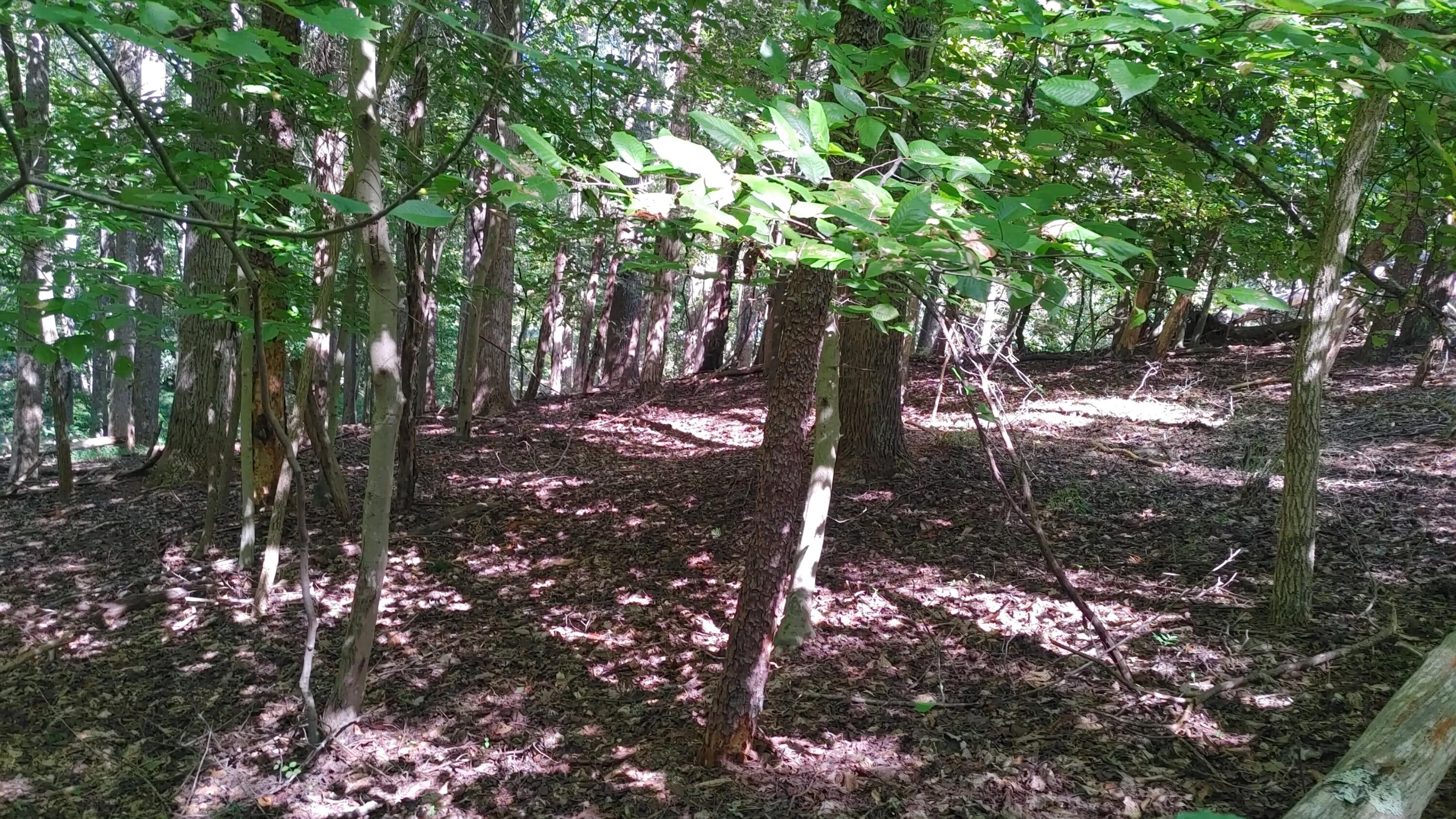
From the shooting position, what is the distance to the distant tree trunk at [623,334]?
15.7 metres

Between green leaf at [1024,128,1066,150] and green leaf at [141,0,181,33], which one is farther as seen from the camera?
green leaf at [1024,128,1066,150]

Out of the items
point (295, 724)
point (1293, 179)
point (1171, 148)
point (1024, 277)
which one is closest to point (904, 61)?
point (1171, 148)

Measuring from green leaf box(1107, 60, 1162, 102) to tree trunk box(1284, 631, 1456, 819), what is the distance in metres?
1.40

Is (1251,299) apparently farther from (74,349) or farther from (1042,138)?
(74,349)

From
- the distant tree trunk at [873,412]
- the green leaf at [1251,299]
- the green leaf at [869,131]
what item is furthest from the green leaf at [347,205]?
the distant tree trunk at [873,412]

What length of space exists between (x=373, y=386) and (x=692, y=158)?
8.37 ft

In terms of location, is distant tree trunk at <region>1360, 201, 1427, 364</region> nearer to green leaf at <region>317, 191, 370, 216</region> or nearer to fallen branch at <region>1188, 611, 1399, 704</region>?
fallen branch at <region>1188, 611, 1399, 704</region>

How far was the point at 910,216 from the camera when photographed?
4.58 feet

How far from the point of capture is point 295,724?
4.14 m

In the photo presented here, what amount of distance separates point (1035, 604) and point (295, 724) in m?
4.32

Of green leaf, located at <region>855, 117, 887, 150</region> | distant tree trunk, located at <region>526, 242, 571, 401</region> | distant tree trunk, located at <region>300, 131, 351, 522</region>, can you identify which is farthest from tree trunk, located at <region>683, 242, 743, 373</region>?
green leaf, located at <region>855, 117, 887, 150</region>

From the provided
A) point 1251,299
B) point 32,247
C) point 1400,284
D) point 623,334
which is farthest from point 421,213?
point 623,334

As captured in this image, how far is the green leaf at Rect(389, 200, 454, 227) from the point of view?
1502mm

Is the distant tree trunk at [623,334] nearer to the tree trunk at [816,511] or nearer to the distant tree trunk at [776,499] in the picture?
the tree trunk at [816,511]
